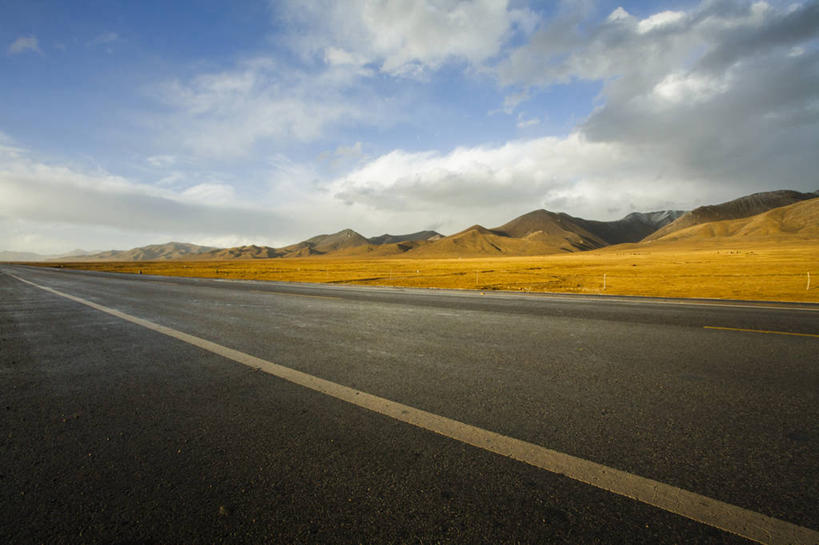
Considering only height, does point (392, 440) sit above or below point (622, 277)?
above

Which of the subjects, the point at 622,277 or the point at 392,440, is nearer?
the point at 392,440

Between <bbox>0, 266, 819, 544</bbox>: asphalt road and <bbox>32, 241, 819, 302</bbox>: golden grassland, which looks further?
<bbox>32, 241, 819, 302</bbox>: golden grassland

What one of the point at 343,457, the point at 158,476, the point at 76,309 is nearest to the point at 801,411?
the point at 343,457

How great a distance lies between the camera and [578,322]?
27.2ft

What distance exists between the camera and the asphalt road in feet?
6.42

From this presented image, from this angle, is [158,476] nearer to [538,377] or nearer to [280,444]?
[280,444]

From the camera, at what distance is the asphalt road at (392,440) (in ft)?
6.42

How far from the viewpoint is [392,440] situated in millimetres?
2795

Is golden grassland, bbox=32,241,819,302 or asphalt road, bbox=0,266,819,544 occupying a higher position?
asphalt road, bbox=0,266,819,544

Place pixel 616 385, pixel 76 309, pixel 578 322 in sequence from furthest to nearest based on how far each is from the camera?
pixel 76 309 → pixel 578 322 → pixel 616 385

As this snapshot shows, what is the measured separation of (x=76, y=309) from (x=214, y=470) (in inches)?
478

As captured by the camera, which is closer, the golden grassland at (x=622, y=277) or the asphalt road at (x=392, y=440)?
the asphalt road at (x=392, y=440)

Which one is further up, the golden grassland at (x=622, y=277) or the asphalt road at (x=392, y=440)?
the asphalt road at (x=392, y=440)

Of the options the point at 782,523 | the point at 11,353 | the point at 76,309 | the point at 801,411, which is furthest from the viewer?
the point at 76,309
